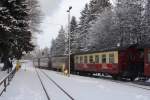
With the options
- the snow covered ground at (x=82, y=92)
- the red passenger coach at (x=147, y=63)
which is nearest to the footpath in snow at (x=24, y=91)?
the snow covered ground at (x=82, y=92)

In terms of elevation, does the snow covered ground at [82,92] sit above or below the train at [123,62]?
below

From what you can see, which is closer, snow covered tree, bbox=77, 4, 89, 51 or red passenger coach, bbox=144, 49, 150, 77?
red passenger coach, bbox=144, 49, 150, 77

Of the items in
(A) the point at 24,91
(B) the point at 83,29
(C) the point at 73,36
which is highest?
(B) the point at 83,29

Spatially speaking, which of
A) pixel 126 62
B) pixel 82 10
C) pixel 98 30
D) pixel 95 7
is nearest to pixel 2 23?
pixel 126 62

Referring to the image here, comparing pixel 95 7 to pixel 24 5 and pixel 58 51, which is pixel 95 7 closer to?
pixel 58 51

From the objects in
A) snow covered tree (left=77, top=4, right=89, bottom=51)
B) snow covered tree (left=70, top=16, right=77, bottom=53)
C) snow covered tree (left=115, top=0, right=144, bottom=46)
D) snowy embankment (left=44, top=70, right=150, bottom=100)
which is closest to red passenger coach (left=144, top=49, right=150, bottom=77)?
snowy embankment (left=44, top=70, right=150, bottom=100)

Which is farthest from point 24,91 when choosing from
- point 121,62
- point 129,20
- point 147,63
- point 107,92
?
point 129,20

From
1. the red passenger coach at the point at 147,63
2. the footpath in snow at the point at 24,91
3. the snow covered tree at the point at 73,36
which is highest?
the snow covered tree at the point at 73,36

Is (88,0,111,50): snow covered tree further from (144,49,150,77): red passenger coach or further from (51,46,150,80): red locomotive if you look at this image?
(144,49,150,77): red passenger coach

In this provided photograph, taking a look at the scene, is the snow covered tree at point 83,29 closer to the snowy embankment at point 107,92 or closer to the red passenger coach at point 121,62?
the red passenger coach at point 121,62

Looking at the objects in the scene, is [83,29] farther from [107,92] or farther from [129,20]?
[107,92]

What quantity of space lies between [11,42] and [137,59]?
445 inches

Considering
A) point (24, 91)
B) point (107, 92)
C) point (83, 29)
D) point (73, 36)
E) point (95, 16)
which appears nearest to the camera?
point (107, 92)

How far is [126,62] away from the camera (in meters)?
31.5
